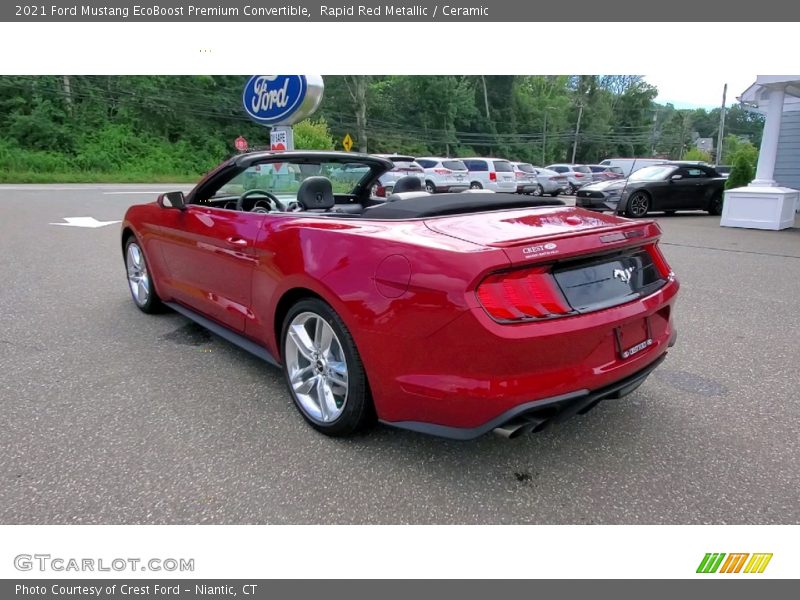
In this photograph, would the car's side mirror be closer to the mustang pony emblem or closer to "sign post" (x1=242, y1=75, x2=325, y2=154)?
the mustang pony emblem

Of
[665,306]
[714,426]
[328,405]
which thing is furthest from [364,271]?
[714,426]

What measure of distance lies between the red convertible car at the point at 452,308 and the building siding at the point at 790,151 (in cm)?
1787

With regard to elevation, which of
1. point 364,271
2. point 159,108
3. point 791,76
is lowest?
point 364,271

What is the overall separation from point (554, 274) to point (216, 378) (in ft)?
7.46

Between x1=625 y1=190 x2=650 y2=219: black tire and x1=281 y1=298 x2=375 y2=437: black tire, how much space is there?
1214 cm

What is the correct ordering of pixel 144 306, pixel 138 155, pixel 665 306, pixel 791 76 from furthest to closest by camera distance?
pixel 138 155, pixel 791 76, pixel 144 306, pixel 665 306

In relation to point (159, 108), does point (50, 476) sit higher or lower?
lower

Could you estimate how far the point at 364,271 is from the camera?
7.78 feet

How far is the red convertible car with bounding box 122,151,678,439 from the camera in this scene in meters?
2.12

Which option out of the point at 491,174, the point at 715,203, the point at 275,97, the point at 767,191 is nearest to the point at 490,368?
the point at 275,97

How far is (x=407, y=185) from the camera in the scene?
13.1 feet

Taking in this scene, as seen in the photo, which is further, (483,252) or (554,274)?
(554,274)

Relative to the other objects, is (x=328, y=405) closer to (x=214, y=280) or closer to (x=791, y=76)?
(x=214, y=280)

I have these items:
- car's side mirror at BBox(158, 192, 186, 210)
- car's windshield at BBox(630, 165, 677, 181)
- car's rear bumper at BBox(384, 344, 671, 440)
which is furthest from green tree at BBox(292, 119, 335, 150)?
car's rear bumper at BBox(384, 344, 671, 440)
